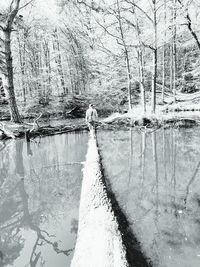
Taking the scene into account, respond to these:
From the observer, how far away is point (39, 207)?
18.9 ft

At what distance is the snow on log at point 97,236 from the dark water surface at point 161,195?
905mm

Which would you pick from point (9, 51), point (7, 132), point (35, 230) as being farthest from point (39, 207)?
point (9, 51)

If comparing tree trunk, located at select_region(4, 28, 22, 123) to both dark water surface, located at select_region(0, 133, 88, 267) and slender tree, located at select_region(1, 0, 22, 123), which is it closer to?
slender tree, located at select_region(1, 0, 22, 123)

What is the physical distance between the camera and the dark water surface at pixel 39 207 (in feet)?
13.3

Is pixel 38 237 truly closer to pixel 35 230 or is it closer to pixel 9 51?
pixel 35 230

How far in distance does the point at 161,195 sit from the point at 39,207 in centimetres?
288

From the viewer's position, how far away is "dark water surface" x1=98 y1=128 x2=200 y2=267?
4.18 metres

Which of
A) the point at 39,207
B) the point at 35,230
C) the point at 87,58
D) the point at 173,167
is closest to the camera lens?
the point at 35,230

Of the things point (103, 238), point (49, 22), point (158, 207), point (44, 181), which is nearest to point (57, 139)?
point (44, 181)

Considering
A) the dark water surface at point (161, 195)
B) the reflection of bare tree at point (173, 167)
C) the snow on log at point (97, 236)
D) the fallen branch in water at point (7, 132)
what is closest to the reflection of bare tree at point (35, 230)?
the snow on log at point (97, 236)

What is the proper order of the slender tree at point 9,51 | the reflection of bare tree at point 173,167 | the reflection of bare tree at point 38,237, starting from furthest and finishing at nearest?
1. the slender tree at point 9,51
2. the reflection of bare tree at point 173,167
3. the reflection of bare tree at point 38,237

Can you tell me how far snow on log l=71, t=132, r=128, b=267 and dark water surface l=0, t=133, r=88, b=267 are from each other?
63 cm

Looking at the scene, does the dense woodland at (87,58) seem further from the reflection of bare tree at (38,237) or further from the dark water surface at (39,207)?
the reflection of bare tree at (38,237)

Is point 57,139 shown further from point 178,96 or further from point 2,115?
point 178,96
